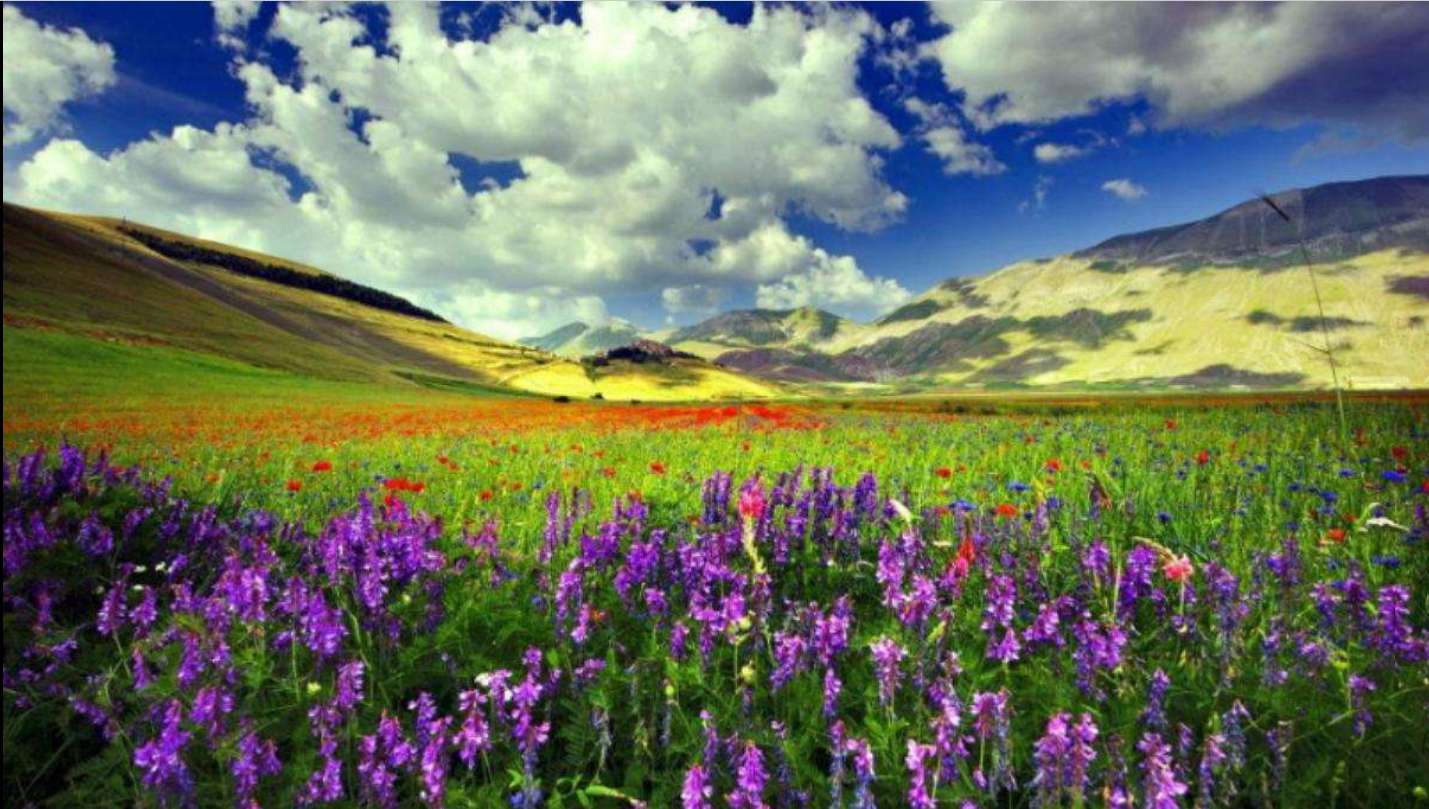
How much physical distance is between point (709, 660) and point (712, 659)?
5.8 inches

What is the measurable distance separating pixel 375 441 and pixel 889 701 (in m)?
16.6


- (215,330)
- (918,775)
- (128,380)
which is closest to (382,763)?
(918,775)

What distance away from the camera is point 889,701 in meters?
2.47

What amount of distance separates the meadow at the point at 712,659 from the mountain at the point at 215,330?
54.7 m

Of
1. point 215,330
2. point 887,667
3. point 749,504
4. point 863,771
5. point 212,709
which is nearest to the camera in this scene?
point 863,771

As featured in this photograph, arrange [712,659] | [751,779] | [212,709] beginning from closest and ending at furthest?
[751,779] → [212,709] → [712,659]

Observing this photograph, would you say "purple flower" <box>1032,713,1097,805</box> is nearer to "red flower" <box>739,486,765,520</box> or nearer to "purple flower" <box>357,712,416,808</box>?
"red flower" <box>739,486,765,520</box>

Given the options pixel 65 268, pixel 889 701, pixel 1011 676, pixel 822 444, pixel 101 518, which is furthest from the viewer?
pixel 65 268

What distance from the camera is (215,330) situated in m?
94.9

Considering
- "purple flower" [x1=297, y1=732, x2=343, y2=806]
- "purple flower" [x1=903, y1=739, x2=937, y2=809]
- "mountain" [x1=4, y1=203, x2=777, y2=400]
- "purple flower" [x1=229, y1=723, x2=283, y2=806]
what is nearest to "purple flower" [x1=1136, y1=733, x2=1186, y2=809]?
"purple flower" [x1=903, y1=739, x2=937, y2=809]

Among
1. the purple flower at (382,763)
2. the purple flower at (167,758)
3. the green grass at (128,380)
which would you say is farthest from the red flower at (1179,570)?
the green grass at (128,380)

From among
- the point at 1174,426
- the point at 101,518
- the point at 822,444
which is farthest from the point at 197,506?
the point at 1174,426

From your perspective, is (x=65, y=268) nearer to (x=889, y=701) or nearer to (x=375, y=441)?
(x=375, y=441)

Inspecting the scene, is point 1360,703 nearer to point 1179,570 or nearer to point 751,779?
point 1179,570
